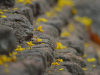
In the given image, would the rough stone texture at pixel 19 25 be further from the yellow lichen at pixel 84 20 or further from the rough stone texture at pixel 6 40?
the yellow lichen at pixel 84 20

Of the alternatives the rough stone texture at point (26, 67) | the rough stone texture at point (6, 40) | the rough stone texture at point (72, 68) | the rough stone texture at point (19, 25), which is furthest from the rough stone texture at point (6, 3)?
the rough stone texture at point (26, 67)

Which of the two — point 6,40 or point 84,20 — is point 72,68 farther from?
point 84,20

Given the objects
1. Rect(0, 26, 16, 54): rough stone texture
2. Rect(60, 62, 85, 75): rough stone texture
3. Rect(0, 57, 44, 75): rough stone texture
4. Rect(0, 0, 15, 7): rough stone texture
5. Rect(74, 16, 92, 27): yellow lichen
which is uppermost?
Rect(0, 0, 15, 7): rough stone texture

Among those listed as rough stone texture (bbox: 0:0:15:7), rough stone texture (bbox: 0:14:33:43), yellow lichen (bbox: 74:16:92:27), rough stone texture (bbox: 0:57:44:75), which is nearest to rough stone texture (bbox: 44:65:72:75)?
rough stone texture (bbox: 0:57:44:75)

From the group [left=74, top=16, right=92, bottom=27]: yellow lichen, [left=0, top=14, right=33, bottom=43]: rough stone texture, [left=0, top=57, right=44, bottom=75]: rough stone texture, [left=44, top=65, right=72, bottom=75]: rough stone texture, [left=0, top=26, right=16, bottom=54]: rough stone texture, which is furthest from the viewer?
[left=74, top=16, right=92, bottom=27]: yellow lichen

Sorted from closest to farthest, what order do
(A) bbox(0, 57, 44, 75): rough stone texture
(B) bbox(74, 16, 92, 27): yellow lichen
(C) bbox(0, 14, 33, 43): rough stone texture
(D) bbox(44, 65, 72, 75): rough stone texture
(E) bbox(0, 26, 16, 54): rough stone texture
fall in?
(A) bbox(0, 57, 44, 75): rough stone texture, (E) bbox(0, 26, 16, 54): rough stone texture, (D) bbox(44, 65, 72, 75): rough stone texture, (C) bbox(0, 14, 33, 43): rough stone texture, (B) bbox(74, 16, 92, 27): yellow lichen

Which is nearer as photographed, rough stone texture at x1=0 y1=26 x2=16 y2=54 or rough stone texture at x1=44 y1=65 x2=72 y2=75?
rough stone texture at x1=0 y1=26 x2=16 y2=54

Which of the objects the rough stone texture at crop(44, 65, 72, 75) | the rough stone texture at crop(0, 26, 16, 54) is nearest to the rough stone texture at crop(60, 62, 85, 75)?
the rough stone texture at crop(44, 65, 72, 75)

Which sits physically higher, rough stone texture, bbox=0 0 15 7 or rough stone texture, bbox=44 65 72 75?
rough stone texture, bbox=0 0 15 7

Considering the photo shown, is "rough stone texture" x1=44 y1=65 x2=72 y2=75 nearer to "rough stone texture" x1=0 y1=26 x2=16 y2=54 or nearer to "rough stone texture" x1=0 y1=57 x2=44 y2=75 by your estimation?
"rough stone texture" x1=0 y1=57 x2=44 y2=75
